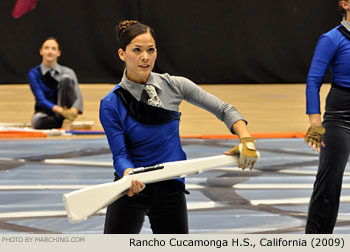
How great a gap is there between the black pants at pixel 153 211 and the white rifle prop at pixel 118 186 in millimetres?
144

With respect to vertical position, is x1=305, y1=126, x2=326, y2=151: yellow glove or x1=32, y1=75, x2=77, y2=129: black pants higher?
x1=32, y1=75, x2=77, y2=129: black pants

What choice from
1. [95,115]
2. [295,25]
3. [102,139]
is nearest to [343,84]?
[102,139]

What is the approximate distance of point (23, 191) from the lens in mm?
4027

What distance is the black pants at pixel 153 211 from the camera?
7.23 ft

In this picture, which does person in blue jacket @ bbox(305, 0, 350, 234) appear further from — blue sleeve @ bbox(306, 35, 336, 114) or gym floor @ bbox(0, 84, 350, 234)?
gym floor @ bbox(0, 84, 350, 234)

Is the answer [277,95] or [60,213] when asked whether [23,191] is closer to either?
[60,213]

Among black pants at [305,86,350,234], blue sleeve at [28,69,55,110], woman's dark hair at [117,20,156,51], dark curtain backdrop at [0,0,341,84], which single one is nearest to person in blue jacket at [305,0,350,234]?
black pants at [305,86,350,234]

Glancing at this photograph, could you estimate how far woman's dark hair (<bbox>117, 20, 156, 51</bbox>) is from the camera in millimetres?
2213

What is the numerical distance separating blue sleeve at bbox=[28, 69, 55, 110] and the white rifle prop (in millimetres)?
4294

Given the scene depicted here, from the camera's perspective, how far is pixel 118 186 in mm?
2025

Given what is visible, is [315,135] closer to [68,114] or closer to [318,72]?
[318,72]

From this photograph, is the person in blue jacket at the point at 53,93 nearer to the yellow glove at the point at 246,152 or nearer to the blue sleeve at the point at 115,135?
the blue sleeve at the point at 115,135

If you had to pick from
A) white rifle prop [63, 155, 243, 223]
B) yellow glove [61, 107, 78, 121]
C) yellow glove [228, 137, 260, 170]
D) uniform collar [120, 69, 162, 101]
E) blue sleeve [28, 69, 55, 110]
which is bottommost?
white rifle prop [63, 155, 243, 223]

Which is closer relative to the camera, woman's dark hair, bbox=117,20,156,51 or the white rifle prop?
the white rifle prop
